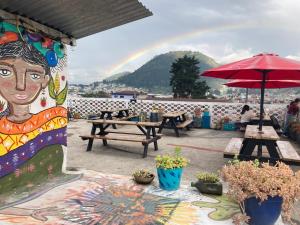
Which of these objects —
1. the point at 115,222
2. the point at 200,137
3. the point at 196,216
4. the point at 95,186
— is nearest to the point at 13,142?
the point at 95,186

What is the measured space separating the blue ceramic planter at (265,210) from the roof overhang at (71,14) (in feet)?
11.0

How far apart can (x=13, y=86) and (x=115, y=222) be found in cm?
255

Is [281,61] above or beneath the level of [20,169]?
above

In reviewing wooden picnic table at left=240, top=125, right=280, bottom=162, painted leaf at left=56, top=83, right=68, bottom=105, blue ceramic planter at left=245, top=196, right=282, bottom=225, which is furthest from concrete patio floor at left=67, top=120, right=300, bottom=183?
blue ceramic planter at left=245, top=196, right=282, bottom=225

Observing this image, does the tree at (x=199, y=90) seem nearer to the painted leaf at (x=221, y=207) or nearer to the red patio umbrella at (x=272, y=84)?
the red patio umbrella at (x=272, y=84)

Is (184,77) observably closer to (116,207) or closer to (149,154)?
(149,154)

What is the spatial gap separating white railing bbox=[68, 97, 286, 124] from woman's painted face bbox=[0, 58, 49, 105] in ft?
31.7

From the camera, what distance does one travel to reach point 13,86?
177 inches

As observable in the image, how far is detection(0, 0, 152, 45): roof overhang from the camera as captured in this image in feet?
14.0

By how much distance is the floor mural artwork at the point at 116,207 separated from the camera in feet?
12.3

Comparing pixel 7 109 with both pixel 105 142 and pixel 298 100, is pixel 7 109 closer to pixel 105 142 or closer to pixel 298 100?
pixel 105 142

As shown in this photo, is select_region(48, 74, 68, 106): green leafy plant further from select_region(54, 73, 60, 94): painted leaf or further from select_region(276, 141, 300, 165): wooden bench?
select_region(276, 141, 300, 165): wooden bench

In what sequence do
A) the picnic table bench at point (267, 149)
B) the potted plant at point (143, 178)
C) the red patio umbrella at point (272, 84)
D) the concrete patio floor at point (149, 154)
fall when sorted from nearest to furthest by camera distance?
the potted plant at point (143, 178)
the picnic table bench at point (267, 149)
the concrete patio floor at point (149, 154)
the red patio umbrella at point (272, 84)

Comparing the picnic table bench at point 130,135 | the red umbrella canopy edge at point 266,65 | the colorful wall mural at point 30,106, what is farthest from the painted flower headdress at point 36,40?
the red umbrella canopy edge at point 266,65
